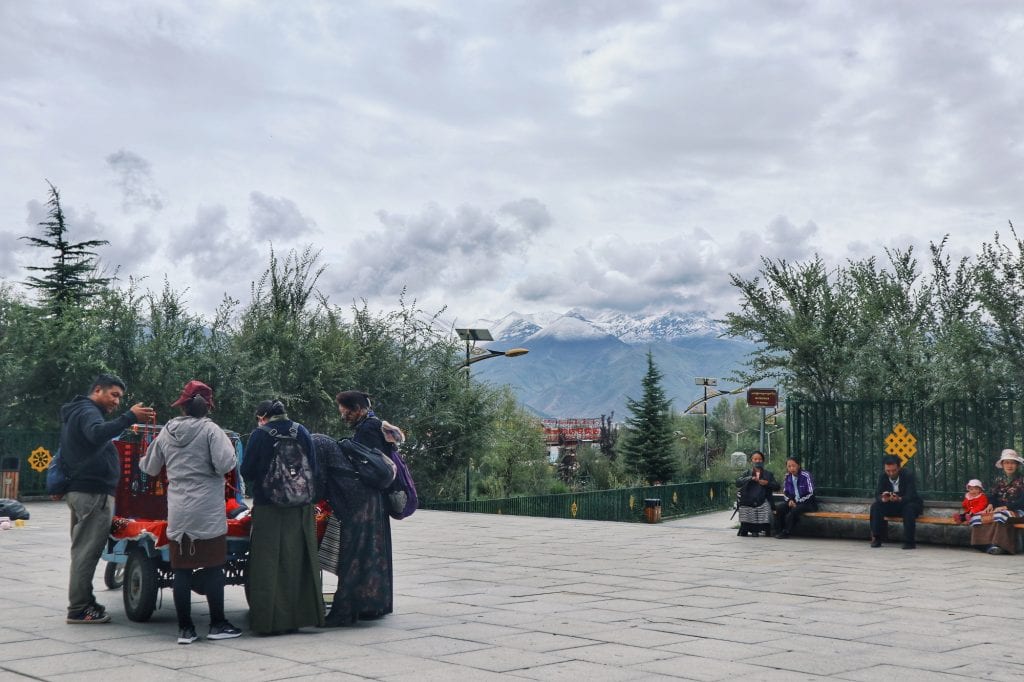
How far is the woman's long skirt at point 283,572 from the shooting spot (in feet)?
23.8

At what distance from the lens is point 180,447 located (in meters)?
7.19

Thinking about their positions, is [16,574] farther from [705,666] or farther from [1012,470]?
[1012,470]

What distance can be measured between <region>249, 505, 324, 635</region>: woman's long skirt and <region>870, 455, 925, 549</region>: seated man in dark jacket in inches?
392

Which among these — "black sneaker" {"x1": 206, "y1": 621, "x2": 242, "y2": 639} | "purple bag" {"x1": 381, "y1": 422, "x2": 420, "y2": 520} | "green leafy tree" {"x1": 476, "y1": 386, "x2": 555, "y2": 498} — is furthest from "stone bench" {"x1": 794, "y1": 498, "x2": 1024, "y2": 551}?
"green leafy tree" {"x1": 476, "y1": 386, "x2": 555, "y2": 498}

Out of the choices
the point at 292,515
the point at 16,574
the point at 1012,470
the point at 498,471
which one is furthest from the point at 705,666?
the point at 498,471

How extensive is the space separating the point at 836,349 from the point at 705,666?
17690mm

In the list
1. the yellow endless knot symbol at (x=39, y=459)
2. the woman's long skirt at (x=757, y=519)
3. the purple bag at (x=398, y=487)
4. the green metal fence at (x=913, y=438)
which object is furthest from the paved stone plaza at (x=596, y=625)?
the yellow endless knot symbol at (x=39, y=459)

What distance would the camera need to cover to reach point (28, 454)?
80.5ft

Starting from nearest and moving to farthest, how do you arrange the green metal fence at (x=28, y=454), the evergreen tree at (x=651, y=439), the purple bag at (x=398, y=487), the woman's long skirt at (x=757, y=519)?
the purple bag at (x=398, y=487) → the woman's long skirt at (x=757, y=519) → the green metal fence at (x=28, y=454) → the evergreen tree at (x=651, y=439)

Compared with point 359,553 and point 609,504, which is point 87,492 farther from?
point 609,504

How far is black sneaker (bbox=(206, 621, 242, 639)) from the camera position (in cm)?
712

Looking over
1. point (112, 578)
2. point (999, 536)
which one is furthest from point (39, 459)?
point (999, 536)

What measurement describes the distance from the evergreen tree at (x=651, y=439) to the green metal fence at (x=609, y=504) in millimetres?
7058

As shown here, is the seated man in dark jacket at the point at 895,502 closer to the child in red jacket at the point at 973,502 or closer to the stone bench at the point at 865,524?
the stone bench at the point at 865,524
